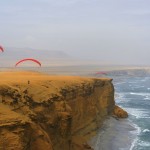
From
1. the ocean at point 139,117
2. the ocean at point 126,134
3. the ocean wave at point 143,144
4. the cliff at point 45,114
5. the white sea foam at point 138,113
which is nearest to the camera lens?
the cliff at point 45,114

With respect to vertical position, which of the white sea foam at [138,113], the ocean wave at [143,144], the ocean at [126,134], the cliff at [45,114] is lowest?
the ocean wave at [143,144]

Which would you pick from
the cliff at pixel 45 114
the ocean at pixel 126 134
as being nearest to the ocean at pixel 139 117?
the ocean at pixel 126 134

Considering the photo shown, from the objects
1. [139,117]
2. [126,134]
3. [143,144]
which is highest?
[139,117]

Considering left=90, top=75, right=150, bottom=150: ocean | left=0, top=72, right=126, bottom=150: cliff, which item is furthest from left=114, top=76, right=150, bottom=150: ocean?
left=0, top=72, right=126, bottom=150: cliff

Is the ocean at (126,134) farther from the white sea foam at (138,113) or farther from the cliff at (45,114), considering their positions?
the cliff at (45,114)

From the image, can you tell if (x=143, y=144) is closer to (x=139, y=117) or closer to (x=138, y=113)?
(x=139, y=117)

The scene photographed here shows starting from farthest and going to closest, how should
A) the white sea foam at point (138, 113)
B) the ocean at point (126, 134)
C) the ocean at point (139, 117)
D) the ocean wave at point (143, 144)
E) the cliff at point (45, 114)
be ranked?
1. the white sea foam at point (138, 113)
2. the ocean at point (139, 117)
3. the ocean wave at point (143, 144)
4. the ocean at point (126, 134)
5. the cliff at point (45, 114)

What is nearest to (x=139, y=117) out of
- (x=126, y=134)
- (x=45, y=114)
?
(x=126, y=134)

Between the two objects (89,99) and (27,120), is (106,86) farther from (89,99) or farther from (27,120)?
(27,120)

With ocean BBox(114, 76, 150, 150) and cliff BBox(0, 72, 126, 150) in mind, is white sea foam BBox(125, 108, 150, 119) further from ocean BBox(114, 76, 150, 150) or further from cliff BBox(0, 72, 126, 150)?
cliff BBox(0, 72, 126, 150)
